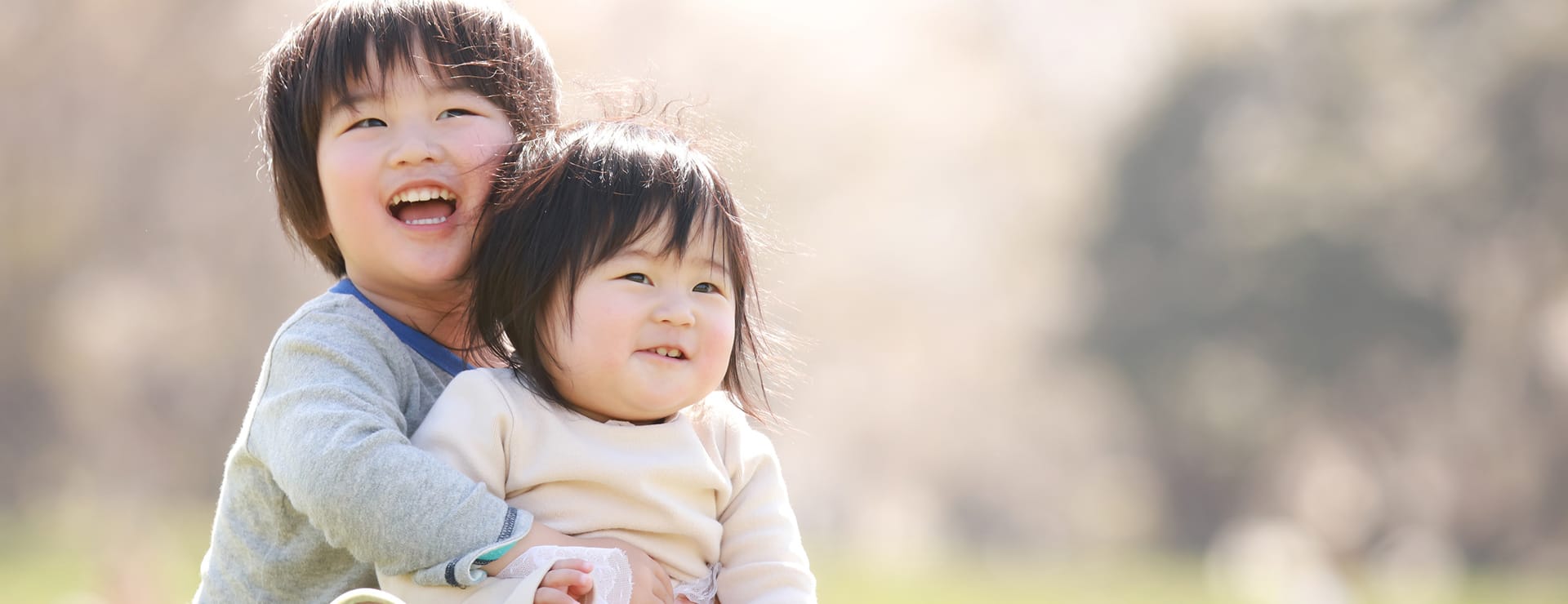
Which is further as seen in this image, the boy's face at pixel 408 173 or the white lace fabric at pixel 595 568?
the boy's face at pixel 408 173

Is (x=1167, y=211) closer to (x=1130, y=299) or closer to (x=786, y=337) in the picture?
(x=1130, y=299)

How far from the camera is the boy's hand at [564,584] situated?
1.90 metres

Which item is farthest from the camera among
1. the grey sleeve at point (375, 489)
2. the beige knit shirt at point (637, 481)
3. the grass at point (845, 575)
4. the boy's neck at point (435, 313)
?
the grass at point (845, 575)

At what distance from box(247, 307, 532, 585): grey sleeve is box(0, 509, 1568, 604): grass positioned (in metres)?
4.96

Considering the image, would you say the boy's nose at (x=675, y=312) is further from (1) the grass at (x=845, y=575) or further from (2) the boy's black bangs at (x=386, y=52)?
(1) the grass at (x=845, y=575)

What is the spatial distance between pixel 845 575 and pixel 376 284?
35.7 ft

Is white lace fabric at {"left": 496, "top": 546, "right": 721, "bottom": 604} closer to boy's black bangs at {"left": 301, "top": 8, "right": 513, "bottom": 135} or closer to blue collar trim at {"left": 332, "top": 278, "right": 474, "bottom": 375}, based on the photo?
blue collar trim at {"left": 332, "top": 278, "right": 474, "bottom": 375}

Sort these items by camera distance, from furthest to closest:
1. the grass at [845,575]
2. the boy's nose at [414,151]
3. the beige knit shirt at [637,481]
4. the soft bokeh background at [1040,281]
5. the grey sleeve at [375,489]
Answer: the soft bokeh background at [1040,281] < the grass at [845,575] < the boy's nose at [414,151] < the beige knit shirt at [637,481] < the grey sleeve at [375,489]

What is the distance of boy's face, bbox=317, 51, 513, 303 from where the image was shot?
225 centimetres

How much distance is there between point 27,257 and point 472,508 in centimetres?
1171

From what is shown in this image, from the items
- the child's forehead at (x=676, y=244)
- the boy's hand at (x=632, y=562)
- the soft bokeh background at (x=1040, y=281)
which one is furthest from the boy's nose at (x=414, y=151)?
the soft bokeh background at (x=1040, y=281)

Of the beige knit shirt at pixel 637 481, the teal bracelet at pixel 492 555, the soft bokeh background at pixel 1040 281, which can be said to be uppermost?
the soft bokeh background at pixel 1040 281

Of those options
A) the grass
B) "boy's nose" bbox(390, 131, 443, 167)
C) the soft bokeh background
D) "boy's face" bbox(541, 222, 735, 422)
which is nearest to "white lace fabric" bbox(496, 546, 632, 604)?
"boy's face" bbox(541, 222, 735, 422)

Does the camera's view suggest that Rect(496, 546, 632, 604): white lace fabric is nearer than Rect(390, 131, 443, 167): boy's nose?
Yes
